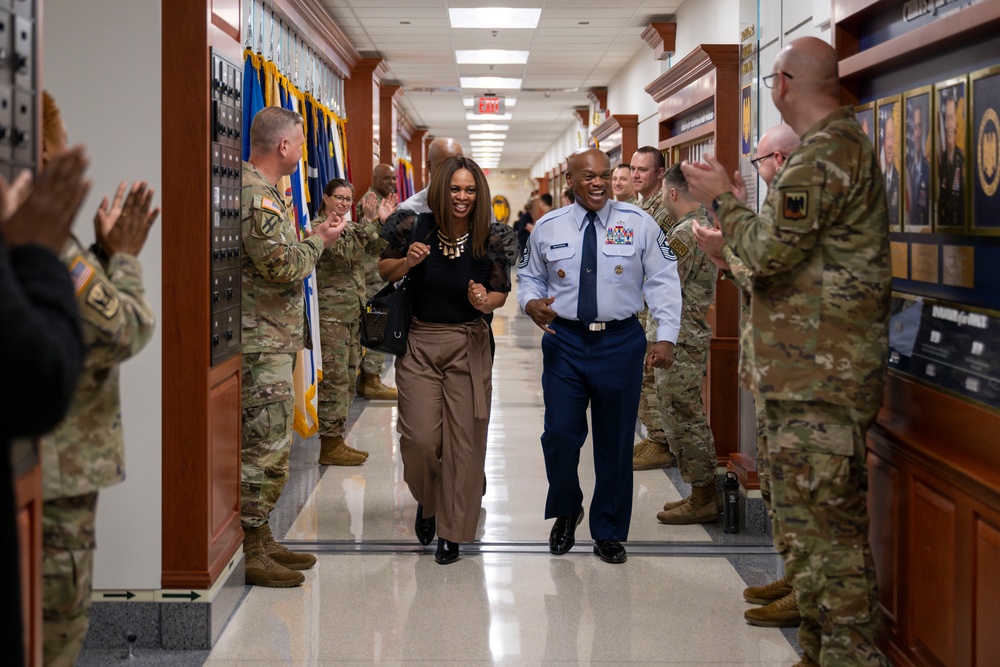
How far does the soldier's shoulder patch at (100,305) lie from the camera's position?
192 centimetres

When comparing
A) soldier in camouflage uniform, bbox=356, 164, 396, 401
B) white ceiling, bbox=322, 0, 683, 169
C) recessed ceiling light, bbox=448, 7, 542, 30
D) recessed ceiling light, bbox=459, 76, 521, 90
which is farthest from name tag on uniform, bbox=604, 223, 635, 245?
recessed ceiling light, bbox=459, 76, 521, 90

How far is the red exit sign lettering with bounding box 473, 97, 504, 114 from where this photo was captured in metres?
13.6

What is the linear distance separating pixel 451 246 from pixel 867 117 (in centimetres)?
170

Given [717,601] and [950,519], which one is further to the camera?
[717,601]

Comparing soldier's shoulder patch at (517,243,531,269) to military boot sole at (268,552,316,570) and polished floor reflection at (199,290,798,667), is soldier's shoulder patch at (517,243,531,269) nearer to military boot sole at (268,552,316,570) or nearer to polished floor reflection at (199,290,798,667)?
polished floor reflection at (199,290,798,667)

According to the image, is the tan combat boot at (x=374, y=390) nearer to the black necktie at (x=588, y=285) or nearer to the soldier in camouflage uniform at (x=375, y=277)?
the soldier in camouflage uniform at (x=375, y=277)

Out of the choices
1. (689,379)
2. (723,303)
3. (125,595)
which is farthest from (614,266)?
(125,595)

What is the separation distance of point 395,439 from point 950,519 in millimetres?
4677

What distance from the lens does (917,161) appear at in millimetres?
3043

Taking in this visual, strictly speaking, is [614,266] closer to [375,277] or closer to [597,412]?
[597,412]

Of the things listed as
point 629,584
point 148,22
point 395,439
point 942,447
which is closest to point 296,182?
point 395,439

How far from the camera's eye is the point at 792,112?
9.73ft

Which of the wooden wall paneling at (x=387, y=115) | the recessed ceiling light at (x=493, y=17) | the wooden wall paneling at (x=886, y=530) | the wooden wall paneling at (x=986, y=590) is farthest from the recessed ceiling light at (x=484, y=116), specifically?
the wooden wall paneling at (x=986, y=590)

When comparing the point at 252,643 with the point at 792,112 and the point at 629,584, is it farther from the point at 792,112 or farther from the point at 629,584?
the point at 792,112
